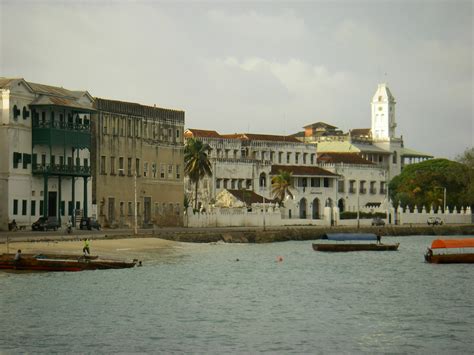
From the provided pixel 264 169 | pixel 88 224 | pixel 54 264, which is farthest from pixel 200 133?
pixel 54 264

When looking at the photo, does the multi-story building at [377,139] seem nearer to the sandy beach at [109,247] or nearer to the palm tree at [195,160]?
the palm tree at [195,160]

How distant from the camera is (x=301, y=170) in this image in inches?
5945

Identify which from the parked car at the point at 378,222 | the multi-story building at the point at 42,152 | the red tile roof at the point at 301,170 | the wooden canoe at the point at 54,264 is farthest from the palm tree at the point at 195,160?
the wooden canoe at the point at 54,264

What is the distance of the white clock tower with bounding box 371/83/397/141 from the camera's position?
630 ft

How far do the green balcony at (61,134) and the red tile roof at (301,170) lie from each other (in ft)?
175

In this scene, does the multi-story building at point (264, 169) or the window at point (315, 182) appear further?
the window at point (315, 182)

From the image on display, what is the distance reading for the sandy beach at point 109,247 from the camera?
233 ft

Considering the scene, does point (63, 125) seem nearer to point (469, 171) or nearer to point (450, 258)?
point (450, 258)

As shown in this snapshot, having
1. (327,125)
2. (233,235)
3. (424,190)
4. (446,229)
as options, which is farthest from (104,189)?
(327,125)

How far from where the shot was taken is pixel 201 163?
422 ft

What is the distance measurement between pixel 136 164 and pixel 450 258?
32530mm

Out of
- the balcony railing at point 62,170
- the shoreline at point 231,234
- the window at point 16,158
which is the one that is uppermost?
the window at point 16,158

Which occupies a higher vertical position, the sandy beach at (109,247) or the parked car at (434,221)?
the parked car at (434,221)

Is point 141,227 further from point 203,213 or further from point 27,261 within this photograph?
point 27,261
